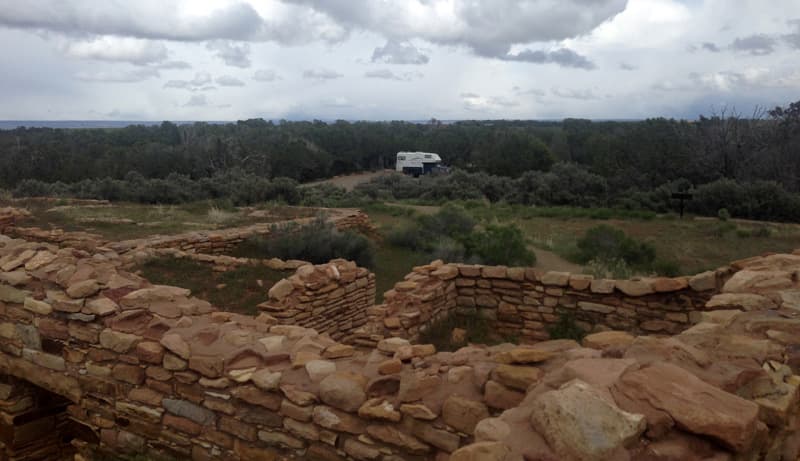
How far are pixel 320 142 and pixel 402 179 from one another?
984 inches

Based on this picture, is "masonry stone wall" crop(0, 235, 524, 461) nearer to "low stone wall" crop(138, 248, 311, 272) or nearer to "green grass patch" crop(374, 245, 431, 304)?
"low stone wall" crop(138, 248, 311, 272)

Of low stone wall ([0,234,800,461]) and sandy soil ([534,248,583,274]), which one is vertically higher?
low stone wall ([0,234,800,461])

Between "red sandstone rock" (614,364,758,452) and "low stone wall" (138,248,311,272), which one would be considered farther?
"low stone wall" (138,248,311,272)

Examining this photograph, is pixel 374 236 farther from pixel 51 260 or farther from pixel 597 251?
pixel 51 260

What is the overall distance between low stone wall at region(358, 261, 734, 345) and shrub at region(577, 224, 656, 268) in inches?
320

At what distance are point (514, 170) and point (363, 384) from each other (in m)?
41.6

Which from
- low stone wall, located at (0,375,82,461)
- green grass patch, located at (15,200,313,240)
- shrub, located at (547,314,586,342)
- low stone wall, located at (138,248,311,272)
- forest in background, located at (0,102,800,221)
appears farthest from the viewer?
forest in background, located at (0,102,800,221)

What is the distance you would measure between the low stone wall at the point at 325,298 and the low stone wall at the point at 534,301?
2.29ft

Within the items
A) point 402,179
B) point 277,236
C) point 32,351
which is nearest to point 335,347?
point 32,351

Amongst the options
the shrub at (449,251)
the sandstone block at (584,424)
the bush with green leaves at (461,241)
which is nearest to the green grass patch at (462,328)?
the sandstone block at (584,424)

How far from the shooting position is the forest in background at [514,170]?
23.0m

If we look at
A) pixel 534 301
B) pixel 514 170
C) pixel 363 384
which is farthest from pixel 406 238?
pixel 514 170

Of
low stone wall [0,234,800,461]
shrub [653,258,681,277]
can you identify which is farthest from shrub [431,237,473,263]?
low stone wall [0,234,800,461]

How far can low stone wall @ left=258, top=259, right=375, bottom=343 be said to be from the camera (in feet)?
21.5
